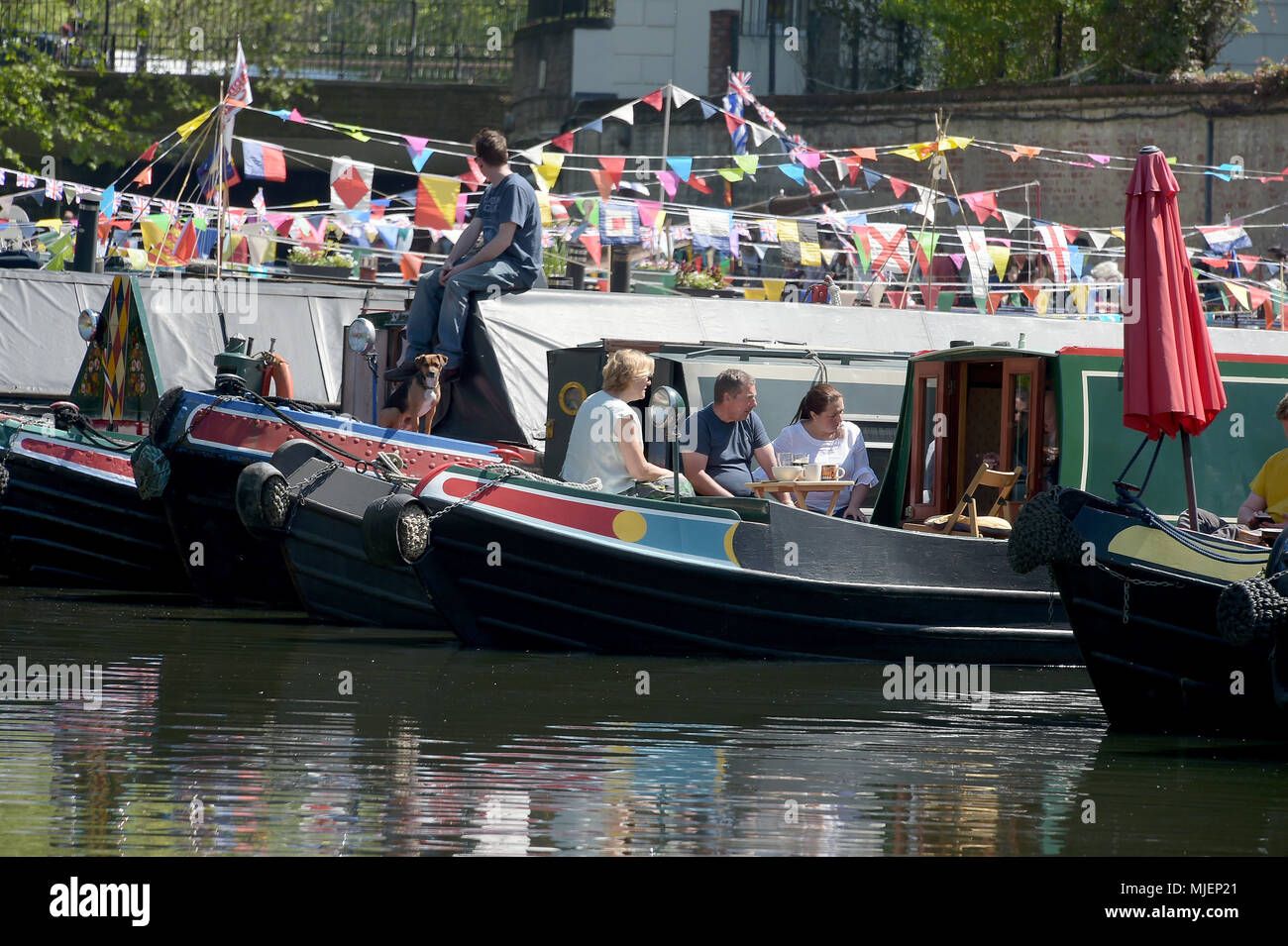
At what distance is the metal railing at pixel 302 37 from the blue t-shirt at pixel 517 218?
21213 mm

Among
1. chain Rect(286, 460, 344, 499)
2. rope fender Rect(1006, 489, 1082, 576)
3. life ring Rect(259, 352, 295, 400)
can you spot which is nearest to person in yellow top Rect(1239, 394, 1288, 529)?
rope fender Rect(1006, 489, 1082, 576)

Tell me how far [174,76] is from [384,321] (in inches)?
765

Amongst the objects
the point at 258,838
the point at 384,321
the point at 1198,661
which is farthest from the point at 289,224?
the point at 258,838

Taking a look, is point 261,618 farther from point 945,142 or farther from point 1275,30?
point 1275,30

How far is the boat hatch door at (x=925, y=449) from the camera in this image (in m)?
10.8

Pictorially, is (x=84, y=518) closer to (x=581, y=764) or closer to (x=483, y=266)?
(x=483, y=266)

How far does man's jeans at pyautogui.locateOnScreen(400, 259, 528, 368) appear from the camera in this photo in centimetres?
1256

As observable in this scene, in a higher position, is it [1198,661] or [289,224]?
[289,224]

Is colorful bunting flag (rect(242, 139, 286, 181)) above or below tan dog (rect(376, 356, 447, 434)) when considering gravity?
above

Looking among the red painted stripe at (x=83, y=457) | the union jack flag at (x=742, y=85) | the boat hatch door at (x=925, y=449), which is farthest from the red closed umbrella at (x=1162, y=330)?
the union jack flag at (x=742, y=85)

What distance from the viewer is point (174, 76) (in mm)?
32438

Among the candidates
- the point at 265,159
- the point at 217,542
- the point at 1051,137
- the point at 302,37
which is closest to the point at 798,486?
the point at 217,542

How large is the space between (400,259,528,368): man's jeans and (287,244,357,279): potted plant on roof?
6.08 metres

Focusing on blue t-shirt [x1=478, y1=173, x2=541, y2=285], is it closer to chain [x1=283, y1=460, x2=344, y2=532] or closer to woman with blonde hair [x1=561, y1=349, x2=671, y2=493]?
chain [x1=283, y1=460, x2=344, y2=532]
